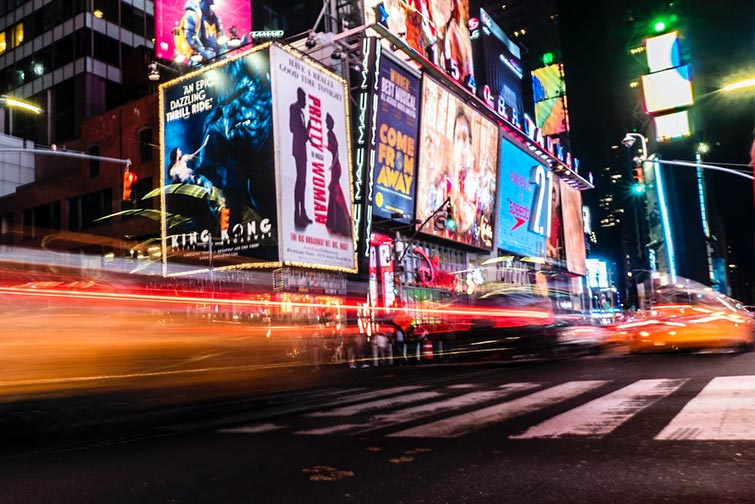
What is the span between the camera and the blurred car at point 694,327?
57.6ft

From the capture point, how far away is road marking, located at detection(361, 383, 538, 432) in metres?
7.62

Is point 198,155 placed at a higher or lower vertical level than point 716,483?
higher

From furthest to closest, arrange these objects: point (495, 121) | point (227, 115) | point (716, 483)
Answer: point (495, 121) → point (227, 115) → point (716, 483)

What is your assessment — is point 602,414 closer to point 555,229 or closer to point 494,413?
point 494,413

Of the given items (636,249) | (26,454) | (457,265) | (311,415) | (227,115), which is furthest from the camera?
(636,249)

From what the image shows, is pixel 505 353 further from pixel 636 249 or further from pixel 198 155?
pixel 636 249

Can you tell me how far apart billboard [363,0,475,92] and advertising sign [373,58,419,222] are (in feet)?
10.3

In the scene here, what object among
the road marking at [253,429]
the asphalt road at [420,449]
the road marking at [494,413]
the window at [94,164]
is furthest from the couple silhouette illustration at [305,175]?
the window at [94,164]

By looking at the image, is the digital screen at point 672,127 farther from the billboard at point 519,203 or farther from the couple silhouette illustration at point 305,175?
the couple silhouette illustration at point 305,175

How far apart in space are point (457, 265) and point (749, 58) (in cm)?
5800

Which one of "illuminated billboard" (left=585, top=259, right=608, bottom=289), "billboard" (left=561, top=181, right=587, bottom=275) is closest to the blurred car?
"billboard" (left=561, top=181, right=587, bottom=275)

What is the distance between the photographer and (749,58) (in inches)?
3014

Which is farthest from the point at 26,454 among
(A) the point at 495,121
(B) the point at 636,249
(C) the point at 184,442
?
(B) the point at 636,249

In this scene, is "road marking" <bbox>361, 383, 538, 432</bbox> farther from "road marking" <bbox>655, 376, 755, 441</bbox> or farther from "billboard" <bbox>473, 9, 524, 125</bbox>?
"billboard" <bbox>473, 9, 524, 125</bbox>
